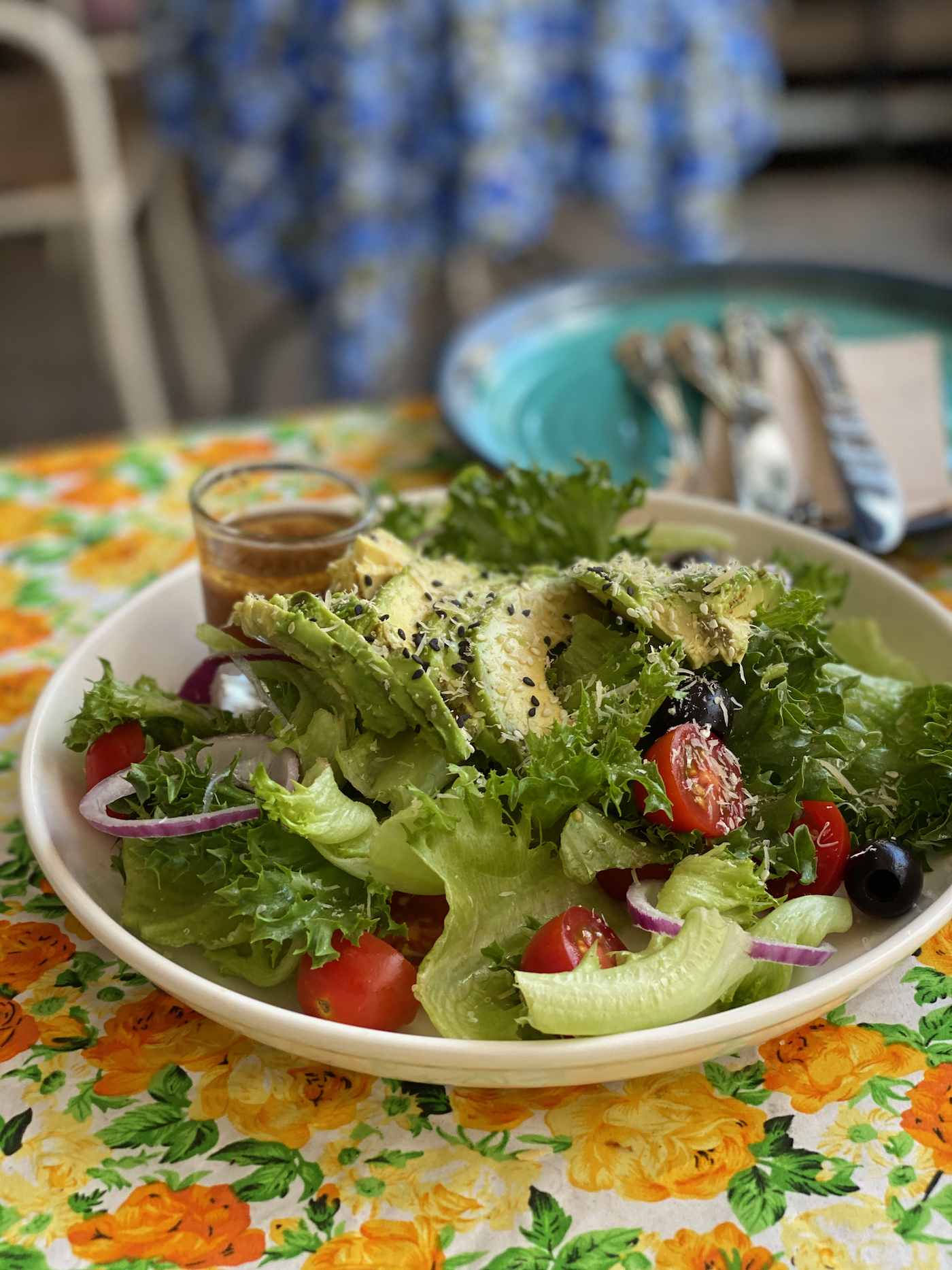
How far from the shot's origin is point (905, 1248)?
100 centimetres

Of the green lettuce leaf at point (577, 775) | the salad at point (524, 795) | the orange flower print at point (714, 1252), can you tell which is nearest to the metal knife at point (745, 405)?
the salad at point (524, 795)

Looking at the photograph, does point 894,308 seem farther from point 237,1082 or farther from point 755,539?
point 237,1082

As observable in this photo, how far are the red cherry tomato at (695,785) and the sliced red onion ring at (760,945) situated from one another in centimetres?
9

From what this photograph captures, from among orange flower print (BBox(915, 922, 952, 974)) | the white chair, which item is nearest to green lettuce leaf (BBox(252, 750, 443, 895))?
orange flower print (BBox(915, 922, 952, 974))

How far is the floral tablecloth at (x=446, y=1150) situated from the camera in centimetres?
102

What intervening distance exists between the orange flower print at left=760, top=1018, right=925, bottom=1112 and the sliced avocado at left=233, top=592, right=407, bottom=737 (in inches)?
19.3

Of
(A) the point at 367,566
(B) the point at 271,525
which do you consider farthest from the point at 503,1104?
(B) the point at 271,525

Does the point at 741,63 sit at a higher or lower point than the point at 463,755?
higher

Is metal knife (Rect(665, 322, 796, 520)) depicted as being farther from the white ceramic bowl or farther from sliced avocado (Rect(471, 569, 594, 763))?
sliced avocado (Rect(471, 569, 594, 763))

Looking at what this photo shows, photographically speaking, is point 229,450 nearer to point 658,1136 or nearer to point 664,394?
point 664,394

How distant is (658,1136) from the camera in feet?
3.60

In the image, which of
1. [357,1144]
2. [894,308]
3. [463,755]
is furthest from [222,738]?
[894,308]

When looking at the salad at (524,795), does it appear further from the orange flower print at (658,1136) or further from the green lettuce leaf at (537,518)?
the green lettuce leaf at (537,518)

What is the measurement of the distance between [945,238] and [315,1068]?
6466mm
